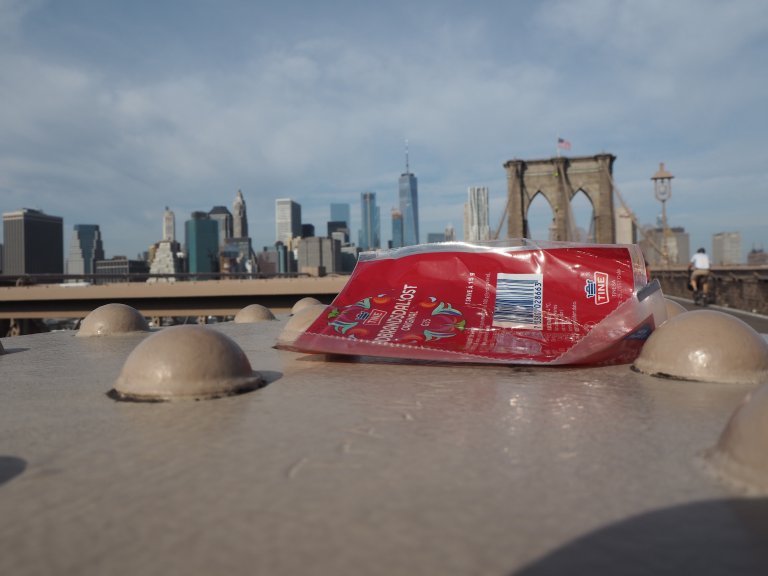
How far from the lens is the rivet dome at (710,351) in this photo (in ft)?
11.9

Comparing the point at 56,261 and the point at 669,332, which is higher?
the point at 56,261

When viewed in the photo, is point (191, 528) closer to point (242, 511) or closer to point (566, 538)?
point (242, 511)

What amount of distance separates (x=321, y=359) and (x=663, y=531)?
354 centimetres

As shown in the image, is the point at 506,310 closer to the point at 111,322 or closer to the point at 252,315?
the point at 111,322

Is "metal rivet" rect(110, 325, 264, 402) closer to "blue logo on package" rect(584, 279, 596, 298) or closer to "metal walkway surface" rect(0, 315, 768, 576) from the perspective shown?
"metal walkway surface" rect(0, 315, 768, 576)

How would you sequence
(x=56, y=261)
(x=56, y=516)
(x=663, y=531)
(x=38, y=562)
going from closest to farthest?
1. (x=38, y=562)
2. (x=663, y=531)
3. (x=56, y=516)
4. (x=56, y=261)

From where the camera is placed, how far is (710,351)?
12.1ft

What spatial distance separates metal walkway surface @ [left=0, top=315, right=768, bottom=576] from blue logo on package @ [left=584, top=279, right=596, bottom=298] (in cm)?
87

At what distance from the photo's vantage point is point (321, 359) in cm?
498

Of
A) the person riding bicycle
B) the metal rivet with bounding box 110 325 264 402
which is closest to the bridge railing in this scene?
Answer: the person riding bicycle

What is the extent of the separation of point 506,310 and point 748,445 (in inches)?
98.4

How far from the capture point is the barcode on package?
4.38 meters

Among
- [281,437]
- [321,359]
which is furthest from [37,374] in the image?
[281,437]

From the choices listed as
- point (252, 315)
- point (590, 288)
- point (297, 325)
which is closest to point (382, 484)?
point (590, 288)
